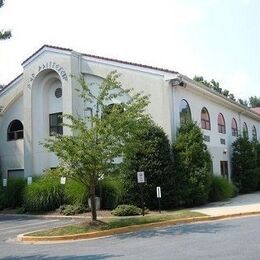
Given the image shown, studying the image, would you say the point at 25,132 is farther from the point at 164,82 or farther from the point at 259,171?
the point at 259,171

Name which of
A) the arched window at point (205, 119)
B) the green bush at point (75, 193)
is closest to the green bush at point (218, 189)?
the arched window at point (205, 119)

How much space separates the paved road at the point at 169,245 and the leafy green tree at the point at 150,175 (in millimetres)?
5444

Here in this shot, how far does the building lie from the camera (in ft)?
79.7

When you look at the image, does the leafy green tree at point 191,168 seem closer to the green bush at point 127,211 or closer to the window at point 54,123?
the green bush at point 127,211

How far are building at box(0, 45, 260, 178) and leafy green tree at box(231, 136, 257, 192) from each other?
1.76 feet

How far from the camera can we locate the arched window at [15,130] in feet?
99.5

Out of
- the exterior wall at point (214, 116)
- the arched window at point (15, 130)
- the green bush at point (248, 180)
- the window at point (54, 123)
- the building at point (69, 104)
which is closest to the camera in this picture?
the building at point (69, 104)

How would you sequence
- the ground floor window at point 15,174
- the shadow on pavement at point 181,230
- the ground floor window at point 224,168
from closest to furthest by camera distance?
the shadow on pavement at point 181,230, the ground floor window at point 15,174, the ground floor window at point 224,168

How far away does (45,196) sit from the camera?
2394 cm

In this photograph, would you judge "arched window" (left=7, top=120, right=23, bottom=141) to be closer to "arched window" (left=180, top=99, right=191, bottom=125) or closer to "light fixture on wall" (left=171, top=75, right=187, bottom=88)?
"arched window" (left=180, top=99, right=191, bottom=125)

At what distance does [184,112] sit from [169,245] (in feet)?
47.5

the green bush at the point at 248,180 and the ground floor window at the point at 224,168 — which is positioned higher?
the ground floor window at the point at 224,168

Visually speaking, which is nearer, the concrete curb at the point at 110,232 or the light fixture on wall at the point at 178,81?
the concrete curb at the point at 110,232

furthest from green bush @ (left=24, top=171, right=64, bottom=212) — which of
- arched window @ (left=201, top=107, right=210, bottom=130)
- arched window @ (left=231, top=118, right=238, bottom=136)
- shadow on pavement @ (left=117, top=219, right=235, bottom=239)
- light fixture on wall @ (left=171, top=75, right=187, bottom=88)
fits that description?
arched window @ (left=231, top=118, right=238, bottom=136)
